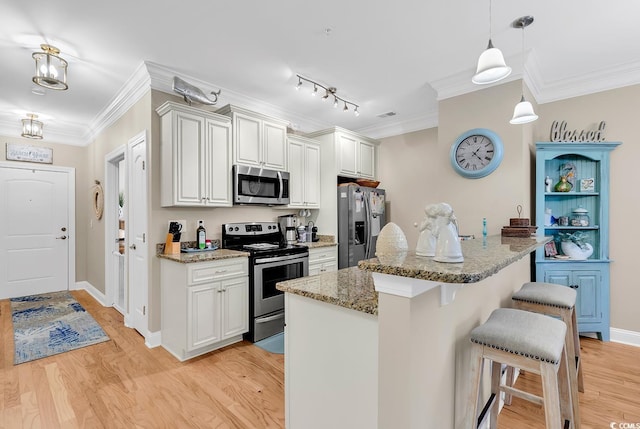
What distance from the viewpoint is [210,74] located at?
3.09 metres

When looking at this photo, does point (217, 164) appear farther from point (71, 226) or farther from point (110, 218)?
point (71, 226)

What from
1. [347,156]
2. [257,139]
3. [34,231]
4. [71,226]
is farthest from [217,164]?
[34,231]

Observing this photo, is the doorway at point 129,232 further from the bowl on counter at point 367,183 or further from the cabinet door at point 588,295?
the cabinet door at point 588,295

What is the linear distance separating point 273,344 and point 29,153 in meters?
4.94

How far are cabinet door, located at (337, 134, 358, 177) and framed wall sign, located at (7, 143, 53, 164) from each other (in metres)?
4.69

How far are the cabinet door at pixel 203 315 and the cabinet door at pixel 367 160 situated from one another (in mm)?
2664

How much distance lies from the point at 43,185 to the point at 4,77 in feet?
7.53

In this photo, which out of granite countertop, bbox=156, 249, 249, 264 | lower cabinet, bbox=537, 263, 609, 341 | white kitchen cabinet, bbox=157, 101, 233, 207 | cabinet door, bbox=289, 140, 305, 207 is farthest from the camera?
cabinet door, bbox=289, 140, 305, 207

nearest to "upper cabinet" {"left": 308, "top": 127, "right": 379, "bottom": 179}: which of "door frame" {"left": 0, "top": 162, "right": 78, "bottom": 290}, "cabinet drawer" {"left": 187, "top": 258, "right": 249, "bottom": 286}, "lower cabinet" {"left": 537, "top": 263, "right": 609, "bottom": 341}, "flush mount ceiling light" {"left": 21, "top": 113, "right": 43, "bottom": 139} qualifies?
"cabinet drawer" {"left": 187, "top": 258, "right": 249, "bottom": 286}

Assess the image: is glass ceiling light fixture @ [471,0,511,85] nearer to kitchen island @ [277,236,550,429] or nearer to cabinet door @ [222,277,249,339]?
kitchen island @ [277,236,550,429]

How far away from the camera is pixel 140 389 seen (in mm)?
2275

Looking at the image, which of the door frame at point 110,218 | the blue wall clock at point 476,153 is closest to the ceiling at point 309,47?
the blue wall clock at point 476,153

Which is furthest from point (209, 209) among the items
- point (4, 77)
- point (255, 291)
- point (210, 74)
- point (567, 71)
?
A: point (567, 71)

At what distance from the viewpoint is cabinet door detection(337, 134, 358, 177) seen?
419 cm
